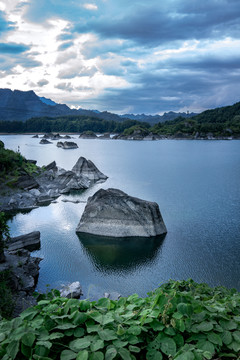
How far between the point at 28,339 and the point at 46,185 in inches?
1573

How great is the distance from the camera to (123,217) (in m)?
22.8

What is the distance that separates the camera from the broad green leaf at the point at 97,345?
3616mm

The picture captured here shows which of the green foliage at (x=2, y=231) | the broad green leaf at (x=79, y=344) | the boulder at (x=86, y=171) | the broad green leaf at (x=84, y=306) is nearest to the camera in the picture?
the broad green leaf at (x=79, y=344)

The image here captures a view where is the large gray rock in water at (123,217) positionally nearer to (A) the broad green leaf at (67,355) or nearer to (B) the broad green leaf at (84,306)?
(B) the broad green leaf at (84,306)

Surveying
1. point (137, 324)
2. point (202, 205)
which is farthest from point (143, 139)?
point (137, 324)

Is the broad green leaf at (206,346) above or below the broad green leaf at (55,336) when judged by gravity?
below

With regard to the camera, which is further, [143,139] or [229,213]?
[143,139]

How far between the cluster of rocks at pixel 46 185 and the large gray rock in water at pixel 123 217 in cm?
1317

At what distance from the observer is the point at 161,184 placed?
148 feet

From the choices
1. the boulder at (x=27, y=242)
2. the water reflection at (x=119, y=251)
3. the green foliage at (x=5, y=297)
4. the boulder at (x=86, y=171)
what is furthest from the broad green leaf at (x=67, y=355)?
the boulder at (x=86, y=171)

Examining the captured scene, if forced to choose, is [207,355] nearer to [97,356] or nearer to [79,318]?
[97,356]

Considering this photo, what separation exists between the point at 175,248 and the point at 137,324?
56.8ft

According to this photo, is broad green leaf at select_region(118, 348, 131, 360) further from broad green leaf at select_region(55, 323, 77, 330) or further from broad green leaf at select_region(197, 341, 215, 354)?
broad green leaf at select_region(197, 341, 215, 354)

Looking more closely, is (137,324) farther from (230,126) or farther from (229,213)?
(230,126)
